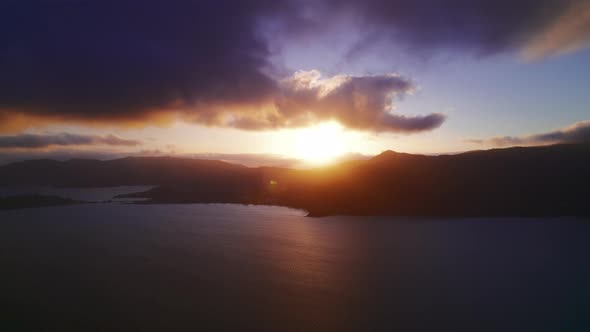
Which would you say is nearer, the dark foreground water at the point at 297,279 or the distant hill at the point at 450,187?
the dark foreground water at the point at 297,279

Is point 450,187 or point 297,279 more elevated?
point 450,187

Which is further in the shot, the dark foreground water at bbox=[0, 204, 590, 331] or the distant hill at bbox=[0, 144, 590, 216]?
the distant hill at bbox=[0, 144, 590, 216]

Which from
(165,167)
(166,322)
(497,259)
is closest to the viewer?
(166,322)

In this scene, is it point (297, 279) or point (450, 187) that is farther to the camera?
point (450, 187)

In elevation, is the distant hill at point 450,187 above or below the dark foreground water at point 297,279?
above

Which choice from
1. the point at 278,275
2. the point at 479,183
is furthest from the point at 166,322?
the point at 479,183

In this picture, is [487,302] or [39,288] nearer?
[487,302]

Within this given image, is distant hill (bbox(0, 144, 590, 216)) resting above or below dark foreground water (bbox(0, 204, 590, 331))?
above

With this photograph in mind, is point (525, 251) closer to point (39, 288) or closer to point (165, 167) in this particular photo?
point (39, 288)
